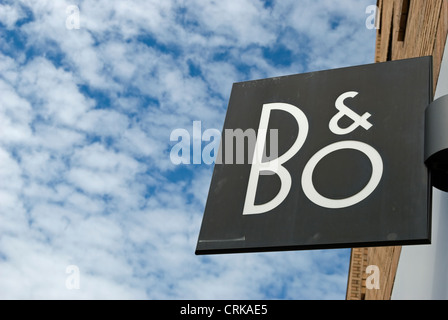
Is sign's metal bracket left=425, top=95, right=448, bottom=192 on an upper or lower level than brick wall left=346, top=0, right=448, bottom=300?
lower

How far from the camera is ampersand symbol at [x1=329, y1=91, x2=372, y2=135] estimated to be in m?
3.97

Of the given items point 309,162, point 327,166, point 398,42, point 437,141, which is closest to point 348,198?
point 327,166

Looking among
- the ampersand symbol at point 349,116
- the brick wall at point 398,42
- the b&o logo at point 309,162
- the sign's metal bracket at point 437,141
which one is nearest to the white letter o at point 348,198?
the b&o logo at point 309,162

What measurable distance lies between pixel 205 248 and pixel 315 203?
77 centimetres

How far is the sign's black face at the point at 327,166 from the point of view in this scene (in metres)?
3.44

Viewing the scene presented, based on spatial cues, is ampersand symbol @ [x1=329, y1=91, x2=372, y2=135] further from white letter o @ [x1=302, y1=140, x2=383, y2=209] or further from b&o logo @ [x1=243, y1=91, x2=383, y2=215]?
white letter o @ [x1=302, y1=140, x2=383, y2=209]

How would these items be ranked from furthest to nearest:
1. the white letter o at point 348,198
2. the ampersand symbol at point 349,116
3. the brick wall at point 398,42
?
the brick wall at point 398,42 < the ampersand symbol at point 349,116 < the white letter o at point 348,198

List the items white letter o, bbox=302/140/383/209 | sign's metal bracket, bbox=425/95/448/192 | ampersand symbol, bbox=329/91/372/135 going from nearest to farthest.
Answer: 1. sign's metal bracket, bbox=425/95/448/192
2. white letter o, bbox=302/140/383/209
3. ampersand symbol, bbox=329/91/372/135

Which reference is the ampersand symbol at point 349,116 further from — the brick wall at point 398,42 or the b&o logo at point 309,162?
the brick wall at point 398,42

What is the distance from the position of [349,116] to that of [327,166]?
0.45 metres

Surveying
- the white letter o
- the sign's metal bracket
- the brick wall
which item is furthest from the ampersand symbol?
the brick wall

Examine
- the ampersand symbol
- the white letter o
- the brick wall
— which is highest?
the brick wall

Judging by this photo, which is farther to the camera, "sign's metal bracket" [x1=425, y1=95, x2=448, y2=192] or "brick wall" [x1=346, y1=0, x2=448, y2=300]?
"brick wall" [x1=346, y1=0, x2=448, y2=300]
